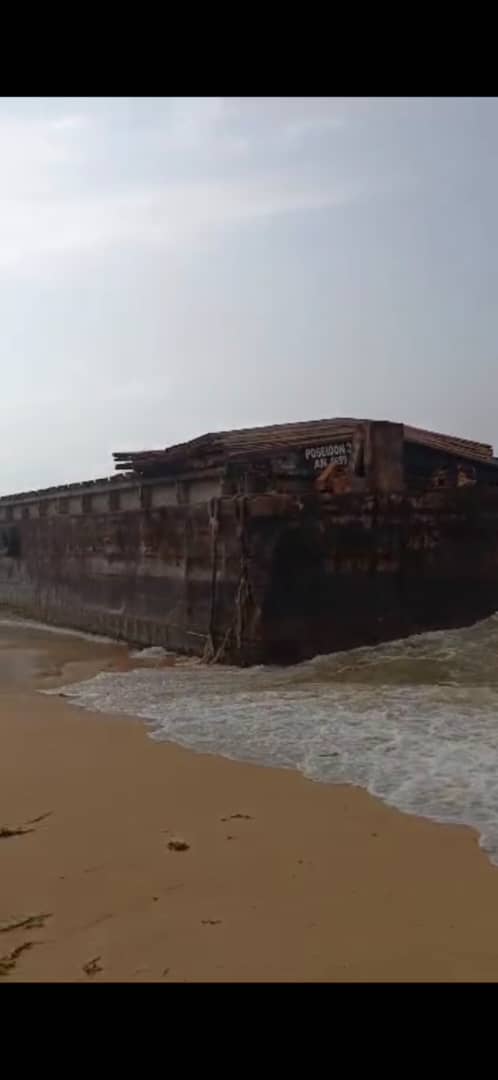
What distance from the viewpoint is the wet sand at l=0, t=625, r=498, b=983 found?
294 cm

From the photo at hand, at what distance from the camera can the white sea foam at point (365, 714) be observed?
5.24 metres

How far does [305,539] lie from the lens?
10984 millimetres

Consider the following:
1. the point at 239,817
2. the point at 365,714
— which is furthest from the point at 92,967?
the point at 365,714

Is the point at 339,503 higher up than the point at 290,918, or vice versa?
the point at 339,503

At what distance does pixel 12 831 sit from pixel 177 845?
93cm

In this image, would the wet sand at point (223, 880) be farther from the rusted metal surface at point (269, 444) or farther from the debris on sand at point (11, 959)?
the rusted metal surface at point (269, 444)

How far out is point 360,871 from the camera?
12.4ft

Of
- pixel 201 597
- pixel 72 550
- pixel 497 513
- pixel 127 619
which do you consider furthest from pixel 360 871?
pixel 72 550

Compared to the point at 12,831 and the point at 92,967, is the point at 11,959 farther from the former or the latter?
the point at 12,831

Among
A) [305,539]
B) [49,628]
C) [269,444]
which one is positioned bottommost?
[49,628]

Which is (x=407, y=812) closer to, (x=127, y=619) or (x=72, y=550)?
(x=127, y=619)

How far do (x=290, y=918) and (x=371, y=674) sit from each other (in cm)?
664

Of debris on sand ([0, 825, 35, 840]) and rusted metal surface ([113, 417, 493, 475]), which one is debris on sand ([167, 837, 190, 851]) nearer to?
debris on sand ([0, 825, 35, 840])

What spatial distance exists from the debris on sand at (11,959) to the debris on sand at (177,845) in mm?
1116
